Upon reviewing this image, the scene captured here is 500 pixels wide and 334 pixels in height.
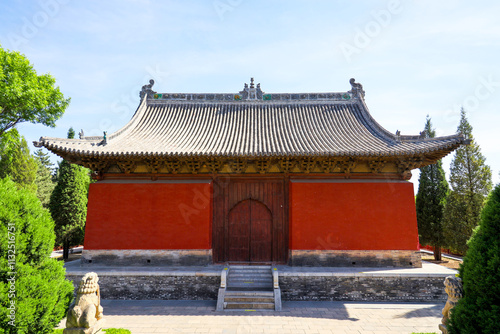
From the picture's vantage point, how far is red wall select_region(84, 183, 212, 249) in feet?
32.4

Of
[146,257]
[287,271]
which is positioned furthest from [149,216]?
[287,271]

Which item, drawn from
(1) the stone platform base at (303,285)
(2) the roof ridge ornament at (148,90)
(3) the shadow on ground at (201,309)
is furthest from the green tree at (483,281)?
(2) the roof ridge ornament at (148,90)

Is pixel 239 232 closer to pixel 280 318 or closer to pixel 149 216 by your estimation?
pixel 149 216

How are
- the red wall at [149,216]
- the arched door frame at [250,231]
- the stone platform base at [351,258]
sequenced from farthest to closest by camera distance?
the arched door frame at [250,231]
the red wall at [149,216]
the stone platform base at [351,258]

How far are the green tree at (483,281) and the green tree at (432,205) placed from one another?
13470 mm

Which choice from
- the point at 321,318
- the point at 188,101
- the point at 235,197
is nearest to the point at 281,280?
the point at 321,318

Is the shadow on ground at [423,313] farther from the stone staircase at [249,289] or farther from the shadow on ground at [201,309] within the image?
the stone staircase at [249,289]

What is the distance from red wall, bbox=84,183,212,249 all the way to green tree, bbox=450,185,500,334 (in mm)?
7295

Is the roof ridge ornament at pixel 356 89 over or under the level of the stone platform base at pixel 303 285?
over

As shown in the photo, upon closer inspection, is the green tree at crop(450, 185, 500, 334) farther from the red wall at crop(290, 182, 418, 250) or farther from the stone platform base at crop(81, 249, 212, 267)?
the stone platform base at crop(81, 249, 212, 267)

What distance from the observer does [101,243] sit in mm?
9891

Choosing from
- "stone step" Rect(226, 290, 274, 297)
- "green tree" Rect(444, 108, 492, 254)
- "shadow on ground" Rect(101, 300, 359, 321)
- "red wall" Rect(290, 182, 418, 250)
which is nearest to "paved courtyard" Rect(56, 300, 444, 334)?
"shadow on ground" Rect(101, 300, 359, 321)

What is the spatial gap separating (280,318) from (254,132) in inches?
278

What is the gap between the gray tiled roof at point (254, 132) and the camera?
9.23 m
